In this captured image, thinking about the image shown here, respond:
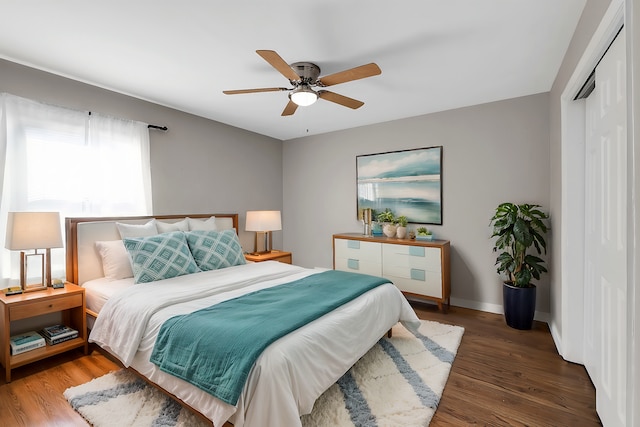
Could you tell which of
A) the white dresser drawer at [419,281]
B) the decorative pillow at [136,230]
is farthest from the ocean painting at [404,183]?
the decorative pillow at [136,230]

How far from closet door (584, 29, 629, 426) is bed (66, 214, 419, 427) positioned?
4.40 ft

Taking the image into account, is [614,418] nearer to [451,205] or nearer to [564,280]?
[564,280]

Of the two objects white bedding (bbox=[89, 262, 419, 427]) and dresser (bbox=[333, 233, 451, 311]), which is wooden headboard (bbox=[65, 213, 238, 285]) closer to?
white bedding (bbox=[89, 262, 419, 427])

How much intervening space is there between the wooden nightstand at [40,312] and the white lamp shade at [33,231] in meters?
0.39

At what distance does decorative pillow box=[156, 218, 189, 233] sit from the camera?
11.1 ft

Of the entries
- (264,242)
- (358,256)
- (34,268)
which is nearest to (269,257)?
(264,242)

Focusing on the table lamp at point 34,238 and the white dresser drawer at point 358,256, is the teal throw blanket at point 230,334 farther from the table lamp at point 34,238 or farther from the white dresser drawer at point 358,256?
the white dresser drawer at point 358,256

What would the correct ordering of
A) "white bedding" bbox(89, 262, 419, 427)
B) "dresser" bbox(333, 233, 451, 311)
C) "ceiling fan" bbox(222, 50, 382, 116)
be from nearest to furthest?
Answer: "white bedding" bbox(89, 262, 419, 427) → "ceiling fan" bbox(222, 50, 382, 116) → "dresser" bbox(333, 233, 451, 311)

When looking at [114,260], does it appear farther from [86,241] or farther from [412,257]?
[412,257]

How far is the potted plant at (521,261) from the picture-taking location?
9.84 ft

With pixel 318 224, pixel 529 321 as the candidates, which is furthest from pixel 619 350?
pixel 318 224

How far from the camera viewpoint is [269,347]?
1532 mm

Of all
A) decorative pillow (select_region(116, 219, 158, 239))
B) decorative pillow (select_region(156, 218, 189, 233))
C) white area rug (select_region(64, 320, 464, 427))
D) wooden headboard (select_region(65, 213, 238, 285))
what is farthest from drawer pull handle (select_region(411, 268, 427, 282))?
wooden headboard (select_region(65, 213, 238, 285))
